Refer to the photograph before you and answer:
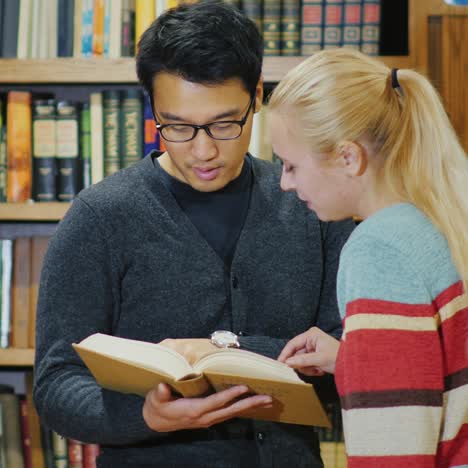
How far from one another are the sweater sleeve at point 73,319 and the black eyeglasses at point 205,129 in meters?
0.18

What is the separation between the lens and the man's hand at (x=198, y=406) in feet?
3.58

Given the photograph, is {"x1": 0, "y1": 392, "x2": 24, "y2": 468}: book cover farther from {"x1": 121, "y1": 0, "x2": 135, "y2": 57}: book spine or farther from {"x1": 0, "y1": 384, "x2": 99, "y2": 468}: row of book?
{"x1": 121, "y1": 0, "x2": 135, "y2": 57}: book spine

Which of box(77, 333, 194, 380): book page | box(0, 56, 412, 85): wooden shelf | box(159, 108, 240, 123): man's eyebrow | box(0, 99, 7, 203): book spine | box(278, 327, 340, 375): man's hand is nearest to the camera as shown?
box(77, 333, 194, 380): book page

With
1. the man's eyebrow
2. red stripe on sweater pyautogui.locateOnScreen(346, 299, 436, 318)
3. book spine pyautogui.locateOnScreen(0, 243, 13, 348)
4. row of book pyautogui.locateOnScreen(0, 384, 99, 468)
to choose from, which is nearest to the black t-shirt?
the man's eyebrow

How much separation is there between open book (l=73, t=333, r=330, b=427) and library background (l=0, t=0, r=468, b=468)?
1.04 meters


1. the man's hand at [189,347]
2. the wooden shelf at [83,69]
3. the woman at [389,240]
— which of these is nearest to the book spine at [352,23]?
the wooden shelf at [83,69]

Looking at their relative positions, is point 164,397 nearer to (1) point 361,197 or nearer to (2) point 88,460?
(1) point 361,197

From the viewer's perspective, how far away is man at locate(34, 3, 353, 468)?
1.30 m

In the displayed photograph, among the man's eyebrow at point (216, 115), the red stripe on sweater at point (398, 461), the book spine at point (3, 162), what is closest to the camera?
the red stripe on sweater at point (398, 461)

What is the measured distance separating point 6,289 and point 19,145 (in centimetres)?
38

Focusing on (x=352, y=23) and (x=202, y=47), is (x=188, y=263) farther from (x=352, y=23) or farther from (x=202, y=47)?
(x=352, y=23)

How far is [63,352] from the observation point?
130 centimetres

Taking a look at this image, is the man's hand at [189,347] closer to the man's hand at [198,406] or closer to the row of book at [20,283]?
the man's hand at [198,406]

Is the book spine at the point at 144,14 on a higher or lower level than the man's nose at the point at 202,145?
higher
